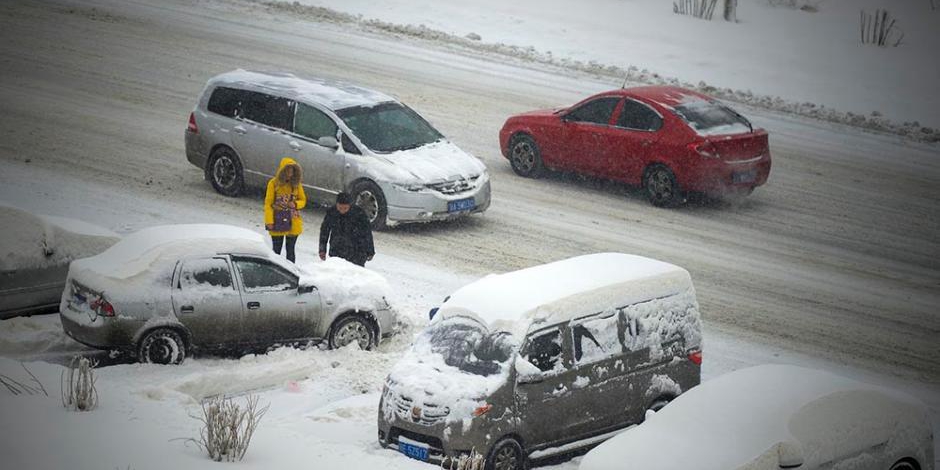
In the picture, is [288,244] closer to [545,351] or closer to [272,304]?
[272,304]

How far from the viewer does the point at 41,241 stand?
14.1 m

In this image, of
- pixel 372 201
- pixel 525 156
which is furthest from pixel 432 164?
pixel 525 156

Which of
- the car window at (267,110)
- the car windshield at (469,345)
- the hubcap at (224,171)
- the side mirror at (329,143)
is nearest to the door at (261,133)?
the car window at (267,110)

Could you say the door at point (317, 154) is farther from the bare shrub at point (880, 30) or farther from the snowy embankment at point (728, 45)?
the bare shrub at point (880, 30)

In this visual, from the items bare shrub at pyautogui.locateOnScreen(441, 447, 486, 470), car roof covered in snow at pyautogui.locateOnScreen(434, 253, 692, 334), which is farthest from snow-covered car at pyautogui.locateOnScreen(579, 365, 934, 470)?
car roof covered in snow at pyautogui.locateOnScreen(434, 253, 692, 334)

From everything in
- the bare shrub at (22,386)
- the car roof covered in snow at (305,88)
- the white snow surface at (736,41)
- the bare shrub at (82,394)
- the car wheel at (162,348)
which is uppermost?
the white snow surface at (736,41)

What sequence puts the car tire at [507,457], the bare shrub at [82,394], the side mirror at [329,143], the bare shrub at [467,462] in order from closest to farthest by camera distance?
the bare shrub at [467,462] < the bare shrub at [82,394] < the car tire at [507,457] < the side mirror at [329,143]

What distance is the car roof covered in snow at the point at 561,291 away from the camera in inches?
450

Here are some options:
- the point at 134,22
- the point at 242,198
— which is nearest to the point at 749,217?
the point at 242,198

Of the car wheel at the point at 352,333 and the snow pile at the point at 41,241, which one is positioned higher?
the snow pile at the point at 41,241

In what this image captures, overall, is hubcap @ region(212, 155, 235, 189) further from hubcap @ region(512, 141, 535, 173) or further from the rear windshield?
the rear windshield

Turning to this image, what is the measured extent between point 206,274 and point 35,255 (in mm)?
2245

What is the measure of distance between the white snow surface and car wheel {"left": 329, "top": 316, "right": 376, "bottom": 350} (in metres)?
18.0

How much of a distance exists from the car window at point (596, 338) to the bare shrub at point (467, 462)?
1432 mm
